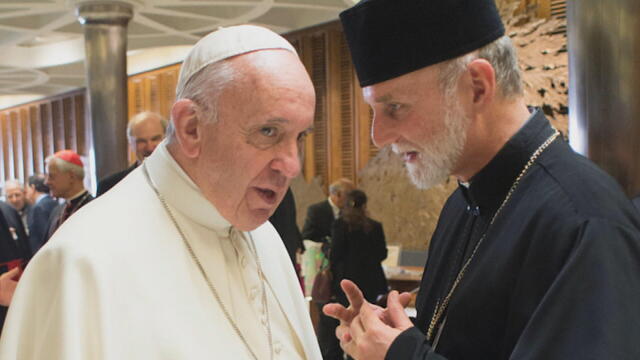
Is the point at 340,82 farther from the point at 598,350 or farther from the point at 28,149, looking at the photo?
the point at 28,149

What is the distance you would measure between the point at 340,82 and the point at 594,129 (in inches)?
271

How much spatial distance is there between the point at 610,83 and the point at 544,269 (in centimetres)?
143

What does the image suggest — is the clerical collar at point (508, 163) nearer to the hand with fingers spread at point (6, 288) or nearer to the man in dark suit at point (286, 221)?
the man in dark suit at point (286, 221)

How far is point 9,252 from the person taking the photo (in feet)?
14.1

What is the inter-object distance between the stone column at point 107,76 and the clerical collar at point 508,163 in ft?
A: 21.0

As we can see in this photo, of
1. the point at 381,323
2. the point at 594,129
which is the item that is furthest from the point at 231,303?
the point at 594,129

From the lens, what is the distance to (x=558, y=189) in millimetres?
1416

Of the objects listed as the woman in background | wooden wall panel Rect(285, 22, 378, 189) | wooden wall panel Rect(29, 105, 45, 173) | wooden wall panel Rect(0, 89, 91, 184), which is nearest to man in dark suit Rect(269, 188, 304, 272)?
the woman in background

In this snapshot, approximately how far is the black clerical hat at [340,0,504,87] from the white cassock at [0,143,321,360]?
0.61 meters

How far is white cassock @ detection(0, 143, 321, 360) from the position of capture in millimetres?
1375

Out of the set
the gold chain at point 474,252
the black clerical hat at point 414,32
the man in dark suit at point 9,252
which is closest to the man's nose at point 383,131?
the black clerical hat at point 414,32

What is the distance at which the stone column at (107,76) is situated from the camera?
7.24 meters

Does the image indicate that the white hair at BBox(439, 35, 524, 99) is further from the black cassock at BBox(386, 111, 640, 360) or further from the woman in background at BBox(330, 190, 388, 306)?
the woman in background at BBox(330, 190, 388, 306)

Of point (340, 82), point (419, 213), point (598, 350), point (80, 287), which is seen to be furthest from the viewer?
point (340, 82)
